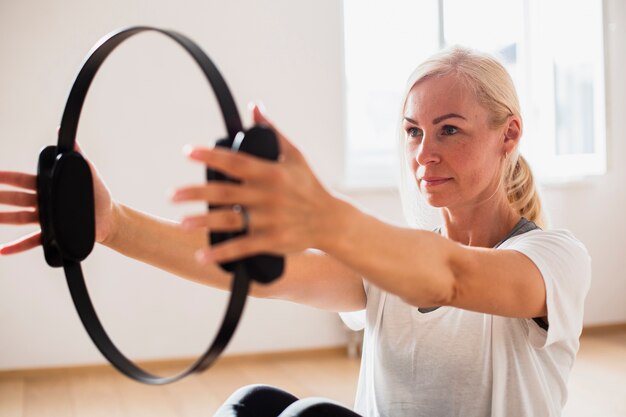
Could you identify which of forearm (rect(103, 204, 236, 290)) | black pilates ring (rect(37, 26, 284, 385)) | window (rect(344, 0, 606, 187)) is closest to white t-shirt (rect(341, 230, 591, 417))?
forearm (rect(103, 204, 236, 290))

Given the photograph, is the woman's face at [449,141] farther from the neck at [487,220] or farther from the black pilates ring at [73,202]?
the black pilates ring at [73,202]

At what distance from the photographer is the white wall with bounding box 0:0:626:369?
3.82 meters

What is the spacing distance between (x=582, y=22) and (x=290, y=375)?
2.80 meters

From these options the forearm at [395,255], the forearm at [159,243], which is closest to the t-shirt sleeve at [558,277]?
the forearm at [395,255]

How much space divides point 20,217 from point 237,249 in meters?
0.65

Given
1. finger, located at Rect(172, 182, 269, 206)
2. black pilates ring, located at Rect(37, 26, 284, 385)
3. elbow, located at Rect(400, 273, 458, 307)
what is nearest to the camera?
finger, located at Rect(172, 182, 269, 206)

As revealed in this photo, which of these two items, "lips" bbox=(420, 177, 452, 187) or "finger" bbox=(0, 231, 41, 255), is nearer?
"finger" bbox=(0, 231, 41, 255)

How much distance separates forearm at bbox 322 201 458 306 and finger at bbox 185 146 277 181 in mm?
104

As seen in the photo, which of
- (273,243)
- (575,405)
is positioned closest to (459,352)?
(273,243)

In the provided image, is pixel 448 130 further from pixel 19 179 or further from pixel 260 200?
pixel 260 200

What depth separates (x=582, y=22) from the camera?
4816mm

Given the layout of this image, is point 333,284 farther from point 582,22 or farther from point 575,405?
point 582,22

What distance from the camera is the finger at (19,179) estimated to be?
1.16 metres

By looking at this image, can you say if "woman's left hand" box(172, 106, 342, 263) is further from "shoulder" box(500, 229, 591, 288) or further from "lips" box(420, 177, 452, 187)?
"lips" box(420, 177, 452, 187)
